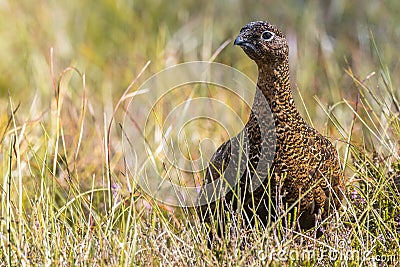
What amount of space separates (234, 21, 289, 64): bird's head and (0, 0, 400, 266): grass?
18cm

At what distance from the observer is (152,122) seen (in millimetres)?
4828

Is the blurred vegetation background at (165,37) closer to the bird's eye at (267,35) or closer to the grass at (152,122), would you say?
the grass at (152,122)

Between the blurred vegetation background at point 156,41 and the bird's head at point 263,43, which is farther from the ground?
the bird's head at point 263,43

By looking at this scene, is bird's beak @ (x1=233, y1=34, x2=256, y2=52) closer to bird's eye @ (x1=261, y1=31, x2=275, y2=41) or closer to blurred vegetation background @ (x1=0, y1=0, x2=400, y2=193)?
bird's eye @ (x1=261, y1=31, x2=275, y2=41)

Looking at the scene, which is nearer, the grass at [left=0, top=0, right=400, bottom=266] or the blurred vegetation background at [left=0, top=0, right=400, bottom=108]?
the grass at [left=0, top=0, right=400, bottom=266]

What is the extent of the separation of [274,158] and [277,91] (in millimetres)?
264

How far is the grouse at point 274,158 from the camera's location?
10.0 ft

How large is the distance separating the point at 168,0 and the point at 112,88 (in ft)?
4.39

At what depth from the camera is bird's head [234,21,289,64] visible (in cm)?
311

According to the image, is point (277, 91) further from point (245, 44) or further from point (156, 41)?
point (156, 41)

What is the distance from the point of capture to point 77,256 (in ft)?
8.92

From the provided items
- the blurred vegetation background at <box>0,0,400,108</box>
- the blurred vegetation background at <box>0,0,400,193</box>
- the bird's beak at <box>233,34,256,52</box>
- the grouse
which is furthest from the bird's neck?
the blurred vegetation background at <box>0,0,400,108</box>

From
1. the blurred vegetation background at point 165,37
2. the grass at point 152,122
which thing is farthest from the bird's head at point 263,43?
the blurred vegetation background at point 165,37

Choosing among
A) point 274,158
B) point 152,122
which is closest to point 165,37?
point 152,122
